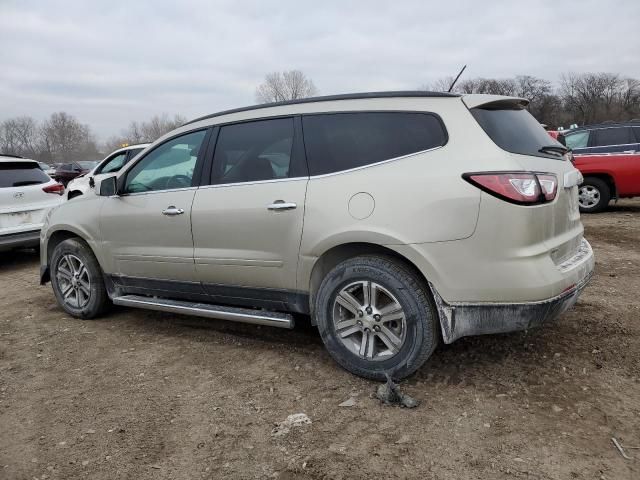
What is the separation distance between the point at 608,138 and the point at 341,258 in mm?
8783

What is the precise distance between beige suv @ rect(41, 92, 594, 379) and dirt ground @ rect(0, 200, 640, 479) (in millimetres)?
346

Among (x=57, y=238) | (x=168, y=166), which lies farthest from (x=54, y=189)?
(x=168, y=166)

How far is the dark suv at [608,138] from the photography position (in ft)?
31.8

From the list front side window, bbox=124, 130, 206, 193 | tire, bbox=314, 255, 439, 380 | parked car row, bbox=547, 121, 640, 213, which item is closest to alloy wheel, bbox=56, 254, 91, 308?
front side window, bbox=124, 130, 206, 193

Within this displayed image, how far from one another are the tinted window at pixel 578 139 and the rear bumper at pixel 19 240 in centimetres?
977

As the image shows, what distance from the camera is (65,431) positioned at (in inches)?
115

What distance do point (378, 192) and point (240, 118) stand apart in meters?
1.43

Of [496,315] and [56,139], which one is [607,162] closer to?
[496,315]

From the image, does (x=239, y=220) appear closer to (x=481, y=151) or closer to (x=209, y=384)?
(x=209, y=384)

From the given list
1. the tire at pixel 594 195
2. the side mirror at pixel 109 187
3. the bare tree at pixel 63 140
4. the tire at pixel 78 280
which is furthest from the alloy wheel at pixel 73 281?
the bare tree at pixel 63 140

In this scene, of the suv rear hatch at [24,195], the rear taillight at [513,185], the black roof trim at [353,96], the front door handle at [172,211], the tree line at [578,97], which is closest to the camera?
the rear taillight at [513,185]

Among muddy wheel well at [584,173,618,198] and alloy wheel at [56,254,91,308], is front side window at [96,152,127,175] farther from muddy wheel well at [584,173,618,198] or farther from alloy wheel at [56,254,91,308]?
muddy wheel well at [584,173,618,198]

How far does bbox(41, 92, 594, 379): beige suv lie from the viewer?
2850 millimetres

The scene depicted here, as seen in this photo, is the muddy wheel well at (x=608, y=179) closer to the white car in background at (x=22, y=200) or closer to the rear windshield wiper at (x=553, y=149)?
the rear windshield wiper at (x=553, y=149)
